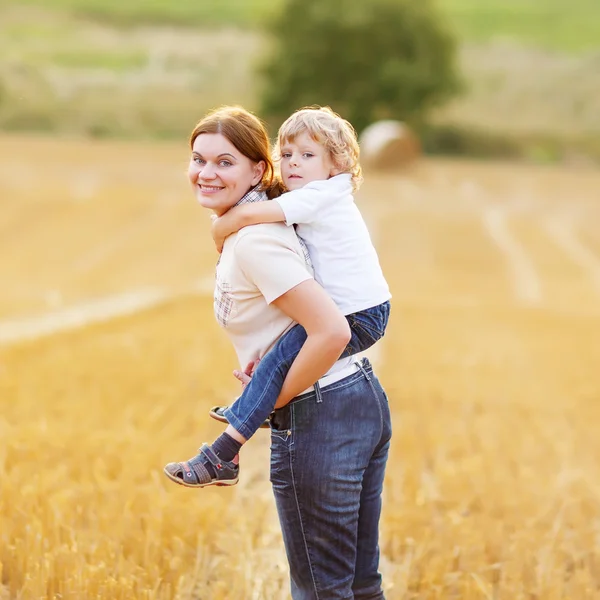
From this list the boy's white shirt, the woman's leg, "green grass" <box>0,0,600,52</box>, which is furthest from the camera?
"green grass" <box>0,0,600,52</box>

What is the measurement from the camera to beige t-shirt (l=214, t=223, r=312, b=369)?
2.39 metres

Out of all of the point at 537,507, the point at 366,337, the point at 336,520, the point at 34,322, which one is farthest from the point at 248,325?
the point at 34,322

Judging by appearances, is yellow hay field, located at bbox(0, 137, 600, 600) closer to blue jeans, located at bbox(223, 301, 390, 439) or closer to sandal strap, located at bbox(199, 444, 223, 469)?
sandal strap, located at bbox(199, 444, 223, 469)

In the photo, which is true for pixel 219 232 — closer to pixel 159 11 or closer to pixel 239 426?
pixel 239 426

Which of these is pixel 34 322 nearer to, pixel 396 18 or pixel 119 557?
pixel 119 557

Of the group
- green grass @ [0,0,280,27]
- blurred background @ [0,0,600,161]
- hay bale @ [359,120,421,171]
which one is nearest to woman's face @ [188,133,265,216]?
hay bale @ [359,120,421,171]

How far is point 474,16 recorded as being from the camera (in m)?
53.6

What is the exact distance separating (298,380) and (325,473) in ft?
0.87

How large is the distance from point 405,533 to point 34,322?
7352 millimetres

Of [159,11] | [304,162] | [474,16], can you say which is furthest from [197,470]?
[474,16]

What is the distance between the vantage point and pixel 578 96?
45594 millimetres

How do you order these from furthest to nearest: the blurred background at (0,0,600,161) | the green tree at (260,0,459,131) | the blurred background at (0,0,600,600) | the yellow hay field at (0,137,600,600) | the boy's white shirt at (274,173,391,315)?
the blurred background at (0,0,600,161) → the green tree at (260,0,459,131) → the blurred background at (0,0,600,600) → the yellow hay field at (0,137,600,600) → the boy's white shirt at (274,173,391,315)

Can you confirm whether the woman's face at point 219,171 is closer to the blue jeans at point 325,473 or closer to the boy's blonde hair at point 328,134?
the boy's blonde hair at point 328,134

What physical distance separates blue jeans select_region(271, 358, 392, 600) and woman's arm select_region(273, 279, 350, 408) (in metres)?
0.12
